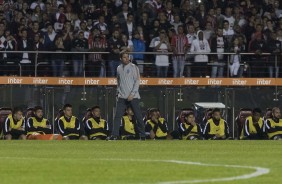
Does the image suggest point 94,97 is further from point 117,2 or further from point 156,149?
point 156,149

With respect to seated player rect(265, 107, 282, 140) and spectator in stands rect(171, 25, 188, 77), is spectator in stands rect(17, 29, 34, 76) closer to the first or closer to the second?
spectator in stands rect(171, 25, 188, 77)

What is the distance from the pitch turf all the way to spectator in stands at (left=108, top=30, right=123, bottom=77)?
275 inches

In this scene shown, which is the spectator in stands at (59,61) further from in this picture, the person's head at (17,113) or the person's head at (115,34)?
the person's head at (17,113)

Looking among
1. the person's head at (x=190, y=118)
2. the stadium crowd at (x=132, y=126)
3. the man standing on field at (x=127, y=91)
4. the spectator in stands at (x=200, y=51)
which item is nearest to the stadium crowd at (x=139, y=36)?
the spectator in stands at (x=200, y=51)

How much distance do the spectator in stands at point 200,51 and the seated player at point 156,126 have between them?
3.36m

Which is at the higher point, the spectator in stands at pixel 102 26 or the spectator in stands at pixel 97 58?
the spectator in stands at pixel 102 26

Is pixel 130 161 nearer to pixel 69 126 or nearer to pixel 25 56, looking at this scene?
pixel 69 126

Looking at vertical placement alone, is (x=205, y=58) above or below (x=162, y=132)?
above

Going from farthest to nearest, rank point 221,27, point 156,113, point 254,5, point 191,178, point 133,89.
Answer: point 254,5
point 221,27
point 156,113
point 133,89
point 191,178

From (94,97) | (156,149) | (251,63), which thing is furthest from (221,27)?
(156,149)

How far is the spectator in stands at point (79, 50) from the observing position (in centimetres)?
2984

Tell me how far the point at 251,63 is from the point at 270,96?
1311 millimetres

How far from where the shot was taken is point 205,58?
3072cm

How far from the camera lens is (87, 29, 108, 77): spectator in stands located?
30016 millimetres
